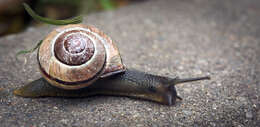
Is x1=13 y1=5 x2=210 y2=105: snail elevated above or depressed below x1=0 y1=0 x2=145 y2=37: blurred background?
below

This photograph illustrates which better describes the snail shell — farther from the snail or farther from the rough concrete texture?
the rough concrete texture

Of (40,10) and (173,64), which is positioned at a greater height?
(40,10)

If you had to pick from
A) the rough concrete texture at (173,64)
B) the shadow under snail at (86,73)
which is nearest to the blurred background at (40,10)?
the rough concrete texture at (173,64)

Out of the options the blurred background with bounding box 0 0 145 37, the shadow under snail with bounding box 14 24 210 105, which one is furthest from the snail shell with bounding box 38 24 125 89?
the blurred background with bounding box 0 0 145 37

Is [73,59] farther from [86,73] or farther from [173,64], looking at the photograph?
[173,64]

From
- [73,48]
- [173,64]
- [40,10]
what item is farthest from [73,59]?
[40,10]

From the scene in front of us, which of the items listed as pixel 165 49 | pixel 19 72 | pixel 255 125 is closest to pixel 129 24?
pixel 165 49

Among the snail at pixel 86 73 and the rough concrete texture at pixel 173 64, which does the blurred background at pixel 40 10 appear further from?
the snail at pixel 86 73
